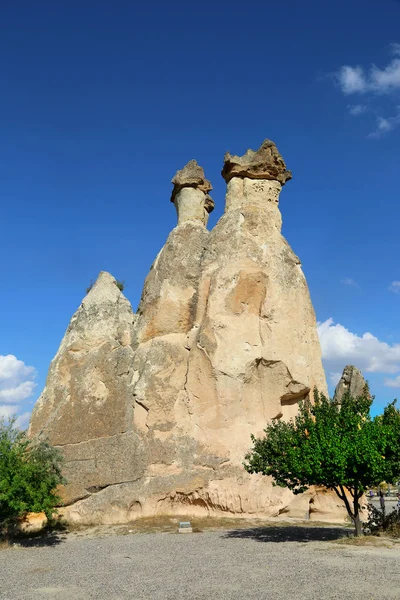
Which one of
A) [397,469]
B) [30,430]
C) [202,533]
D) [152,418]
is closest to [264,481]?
[202,533]

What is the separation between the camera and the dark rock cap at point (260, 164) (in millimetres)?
26172

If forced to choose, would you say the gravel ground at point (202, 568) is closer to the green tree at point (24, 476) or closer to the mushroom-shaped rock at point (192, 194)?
the green tree at point (24, 476)

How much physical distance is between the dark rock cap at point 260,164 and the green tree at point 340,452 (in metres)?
13.0

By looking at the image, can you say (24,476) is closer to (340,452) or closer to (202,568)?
(202,568)

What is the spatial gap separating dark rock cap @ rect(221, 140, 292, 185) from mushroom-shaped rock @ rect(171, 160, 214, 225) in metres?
1.88

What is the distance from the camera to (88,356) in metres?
23.1

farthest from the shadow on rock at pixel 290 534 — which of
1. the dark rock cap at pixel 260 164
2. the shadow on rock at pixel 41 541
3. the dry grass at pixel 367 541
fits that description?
the dark rock cap at pixel 260 164

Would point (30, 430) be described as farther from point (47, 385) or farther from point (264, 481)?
point (264, 481)

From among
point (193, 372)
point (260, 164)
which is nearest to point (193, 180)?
point (260, 164)

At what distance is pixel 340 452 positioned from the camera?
15352mm

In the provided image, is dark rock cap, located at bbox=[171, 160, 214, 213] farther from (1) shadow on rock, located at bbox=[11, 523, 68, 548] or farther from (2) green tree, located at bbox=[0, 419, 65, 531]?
(1) shadow on rock, located at bbox=[11, 523, 68, 548]

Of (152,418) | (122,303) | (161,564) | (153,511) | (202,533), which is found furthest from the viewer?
(122,303)

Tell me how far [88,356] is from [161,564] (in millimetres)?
11101

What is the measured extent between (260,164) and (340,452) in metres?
15.4
